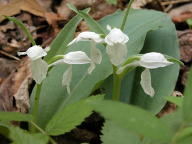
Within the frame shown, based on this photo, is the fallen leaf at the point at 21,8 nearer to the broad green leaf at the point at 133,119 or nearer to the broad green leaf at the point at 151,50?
the broad green leaf at the point at 151,50

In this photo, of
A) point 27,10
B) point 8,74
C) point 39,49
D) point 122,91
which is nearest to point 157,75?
point 122,91

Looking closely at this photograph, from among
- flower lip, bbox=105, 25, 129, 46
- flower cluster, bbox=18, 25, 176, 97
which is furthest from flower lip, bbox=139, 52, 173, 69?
flower lip, bbox=105, 25, 129, 46

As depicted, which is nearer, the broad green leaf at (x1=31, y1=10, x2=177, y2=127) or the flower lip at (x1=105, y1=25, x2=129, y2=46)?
the flower lip at (x1=105, y1=25, x2=129, y2=46)

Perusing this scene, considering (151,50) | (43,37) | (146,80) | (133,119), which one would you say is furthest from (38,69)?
(43,37)

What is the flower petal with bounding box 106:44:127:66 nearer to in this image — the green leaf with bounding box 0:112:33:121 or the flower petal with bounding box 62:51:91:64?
the flower petal with bounding box 62:51:91:64

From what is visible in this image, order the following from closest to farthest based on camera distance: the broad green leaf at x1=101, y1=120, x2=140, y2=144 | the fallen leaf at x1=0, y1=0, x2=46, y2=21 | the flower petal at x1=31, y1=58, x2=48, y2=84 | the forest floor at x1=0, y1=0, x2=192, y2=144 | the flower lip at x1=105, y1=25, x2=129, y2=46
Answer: the broad green leaf at x1=101, y1=120, x2=140, y2=144 → the flower lip at x1=105, y1=25, x2=129, y2=46 → the flower petal at x1=31, y1=58, x2=48, y2=84 → the forest floor at x1=0, y1=0, x2=192, y2=144 → the fallen leaf at x1=0, y1=0, x2=46, y2=21

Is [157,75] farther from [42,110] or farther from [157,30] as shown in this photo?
[42,110]

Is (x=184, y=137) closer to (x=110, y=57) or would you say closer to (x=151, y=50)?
(x=110, y=57)
